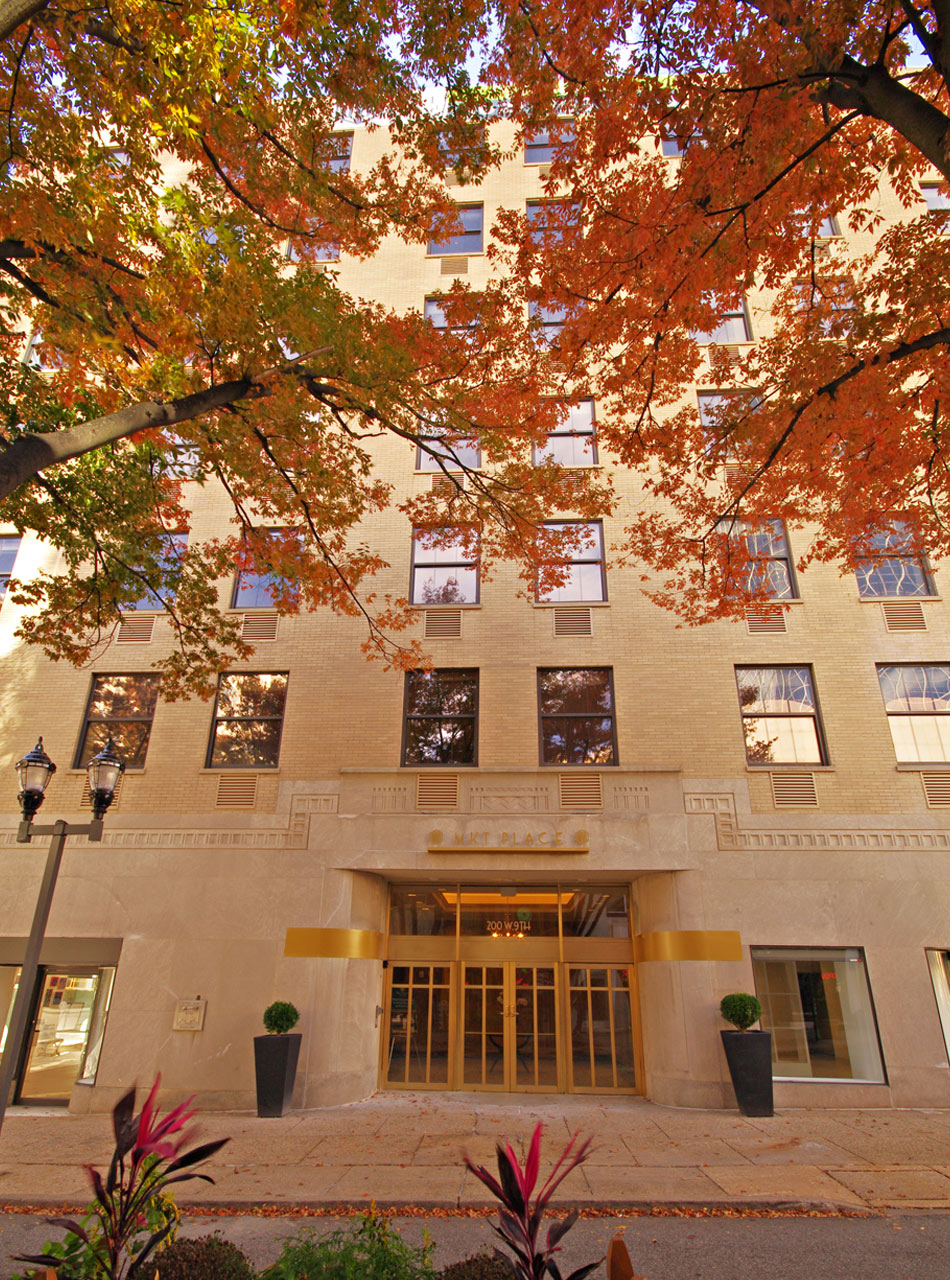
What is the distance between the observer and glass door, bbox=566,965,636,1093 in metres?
12.8

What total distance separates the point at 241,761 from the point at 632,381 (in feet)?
32.9

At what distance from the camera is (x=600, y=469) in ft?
50.4

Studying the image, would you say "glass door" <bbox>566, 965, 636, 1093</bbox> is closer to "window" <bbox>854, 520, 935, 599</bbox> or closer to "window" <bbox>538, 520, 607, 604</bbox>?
"window" <bbox>538, 520, 607, 604</bbox>

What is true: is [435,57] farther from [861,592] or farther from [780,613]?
[861,592]

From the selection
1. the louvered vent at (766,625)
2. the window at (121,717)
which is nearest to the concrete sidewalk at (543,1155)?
the window at (121,717)

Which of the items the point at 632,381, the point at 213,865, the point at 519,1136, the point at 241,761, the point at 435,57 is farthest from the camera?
the point at 241,761

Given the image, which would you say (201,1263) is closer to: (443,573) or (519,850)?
(519,850)

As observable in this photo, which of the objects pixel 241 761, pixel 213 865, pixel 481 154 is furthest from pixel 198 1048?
pixel 481 154

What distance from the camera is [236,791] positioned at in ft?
44.7

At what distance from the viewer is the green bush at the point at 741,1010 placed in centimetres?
1111

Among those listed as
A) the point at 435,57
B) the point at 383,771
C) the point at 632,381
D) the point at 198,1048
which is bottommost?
the point at 198,1048

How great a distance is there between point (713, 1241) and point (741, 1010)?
5.21 meters

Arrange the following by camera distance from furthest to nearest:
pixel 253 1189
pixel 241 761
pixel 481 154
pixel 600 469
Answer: pixel 600 469 < pixel 241 761 < pixel 481 154 < pixel 253 1189

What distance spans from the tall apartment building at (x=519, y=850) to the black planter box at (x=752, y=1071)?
545 mm
